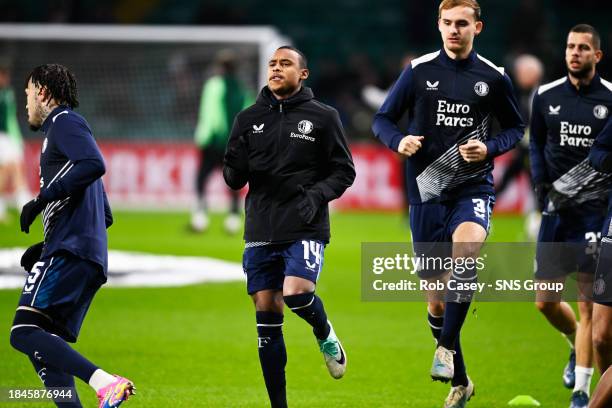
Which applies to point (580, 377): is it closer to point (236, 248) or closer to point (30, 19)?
point (236, 248)

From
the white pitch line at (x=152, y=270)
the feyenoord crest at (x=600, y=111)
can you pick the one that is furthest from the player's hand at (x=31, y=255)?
the white pitch line at (x=152, y=270)

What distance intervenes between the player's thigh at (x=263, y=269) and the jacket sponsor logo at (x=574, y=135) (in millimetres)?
2579

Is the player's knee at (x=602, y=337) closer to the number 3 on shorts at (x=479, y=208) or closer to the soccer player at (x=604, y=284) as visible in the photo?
the soccer player at (x=604, y=284)

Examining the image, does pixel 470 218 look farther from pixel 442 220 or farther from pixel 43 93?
pixel 43 93

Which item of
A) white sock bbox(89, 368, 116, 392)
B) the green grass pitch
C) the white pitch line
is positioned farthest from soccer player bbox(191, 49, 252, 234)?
white sock bbox(89, 368, 116, 392)

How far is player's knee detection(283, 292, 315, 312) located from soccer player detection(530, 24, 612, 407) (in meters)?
2.30

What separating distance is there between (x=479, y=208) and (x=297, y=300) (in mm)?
1560

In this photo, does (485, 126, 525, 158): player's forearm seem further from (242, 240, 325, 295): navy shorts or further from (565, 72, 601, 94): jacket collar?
(242, 240, 325, 295): navy shorts

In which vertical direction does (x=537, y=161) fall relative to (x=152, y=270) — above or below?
above

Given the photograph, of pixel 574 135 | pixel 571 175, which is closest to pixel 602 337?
pixel 571 175

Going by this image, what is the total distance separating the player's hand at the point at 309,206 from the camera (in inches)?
297

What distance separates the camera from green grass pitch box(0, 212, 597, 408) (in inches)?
348

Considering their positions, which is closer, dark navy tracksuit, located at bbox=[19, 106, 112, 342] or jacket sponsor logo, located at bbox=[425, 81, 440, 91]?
dark navy tracksuit, located at bbox=[19, 106, 112, 342]

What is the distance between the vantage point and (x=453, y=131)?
327 inches
